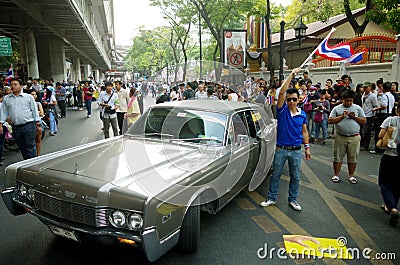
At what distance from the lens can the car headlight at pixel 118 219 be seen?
2.52 meters

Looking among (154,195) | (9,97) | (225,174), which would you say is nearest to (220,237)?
(225,174)

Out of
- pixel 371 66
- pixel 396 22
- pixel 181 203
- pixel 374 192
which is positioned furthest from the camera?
pixel 371 66

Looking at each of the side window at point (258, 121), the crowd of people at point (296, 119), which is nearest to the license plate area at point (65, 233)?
the crowd of people at point (296, 119)

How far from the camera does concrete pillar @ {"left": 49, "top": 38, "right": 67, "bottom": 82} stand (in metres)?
22.1

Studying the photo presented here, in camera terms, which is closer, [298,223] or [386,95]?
[298,223]

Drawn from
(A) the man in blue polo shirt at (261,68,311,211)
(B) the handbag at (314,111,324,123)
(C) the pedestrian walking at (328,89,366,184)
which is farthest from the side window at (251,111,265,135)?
(B) the handbag at (314,111,324,123)

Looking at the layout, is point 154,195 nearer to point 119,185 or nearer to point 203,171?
point 119,185

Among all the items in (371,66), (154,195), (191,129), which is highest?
(371,66)

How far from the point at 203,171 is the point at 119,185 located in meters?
0.91

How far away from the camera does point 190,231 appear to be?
299 centimetres

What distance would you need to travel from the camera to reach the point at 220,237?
11.4 feet

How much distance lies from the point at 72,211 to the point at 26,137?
3.31 metres

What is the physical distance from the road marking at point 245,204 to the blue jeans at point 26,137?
3.79 m

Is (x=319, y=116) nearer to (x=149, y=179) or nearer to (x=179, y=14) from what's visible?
(x=149, y=179)
